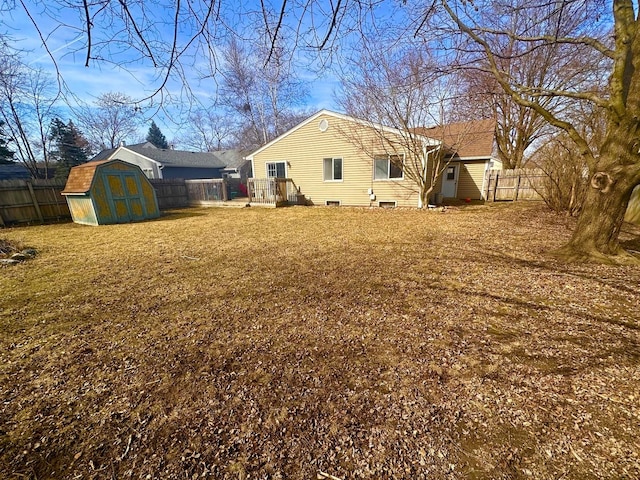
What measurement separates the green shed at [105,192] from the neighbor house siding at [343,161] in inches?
274

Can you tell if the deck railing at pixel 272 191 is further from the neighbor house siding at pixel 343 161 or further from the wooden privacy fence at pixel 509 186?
the wooden privacy fence at pixel 509 186

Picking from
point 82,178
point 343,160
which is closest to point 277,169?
point 343,160

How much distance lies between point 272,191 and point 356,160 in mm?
4490

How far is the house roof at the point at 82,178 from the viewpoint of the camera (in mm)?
9359

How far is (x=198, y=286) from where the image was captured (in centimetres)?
398

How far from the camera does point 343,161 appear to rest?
13047 mm

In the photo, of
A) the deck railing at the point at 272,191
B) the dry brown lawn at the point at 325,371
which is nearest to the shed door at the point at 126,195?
the deck railing at the point at 272,191

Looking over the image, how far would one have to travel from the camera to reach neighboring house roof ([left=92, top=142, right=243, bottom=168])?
24.6m

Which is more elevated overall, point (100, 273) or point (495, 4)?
point (495, 4)

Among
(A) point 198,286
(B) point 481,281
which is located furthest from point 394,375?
(A) point 198,286

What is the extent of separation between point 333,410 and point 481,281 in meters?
3.10

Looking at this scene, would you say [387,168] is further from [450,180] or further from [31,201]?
[31,201]

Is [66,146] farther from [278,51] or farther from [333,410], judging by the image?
[333,410]

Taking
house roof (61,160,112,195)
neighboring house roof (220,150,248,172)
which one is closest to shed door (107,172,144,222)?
house roof (61,160,112,195)
